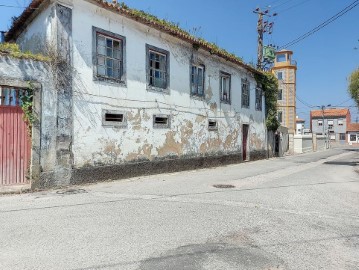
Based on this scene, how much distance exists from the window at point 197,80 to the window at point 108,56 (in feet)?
15.0

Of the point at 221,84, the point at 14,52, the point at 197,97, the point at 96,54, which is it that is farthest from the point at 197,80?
the point at 14,52

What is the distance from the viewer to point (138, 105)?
39.5 feet

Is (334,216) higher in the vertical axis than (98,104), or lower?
lower

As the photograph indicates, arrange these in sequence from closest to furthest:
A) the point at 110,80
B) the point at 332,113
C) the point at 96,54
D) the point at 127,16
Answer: the point at 96,54 < the point at 110,80 < the point at 127,16 < the point at 332,113

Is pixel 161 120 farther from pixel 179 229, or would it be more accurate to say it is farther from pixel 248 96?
pixel 248 96

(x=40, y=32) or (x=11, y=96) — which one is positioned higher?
(x=40, y=32)

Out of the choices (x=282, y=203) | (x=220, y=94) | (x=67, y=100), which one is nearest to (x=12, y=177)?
(x=67, y=100)

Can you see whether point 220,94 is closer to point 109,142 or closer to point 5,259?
point 109,142

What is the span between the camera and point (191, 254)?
13.4ft

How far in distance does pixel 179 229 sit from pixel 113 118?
6.77m

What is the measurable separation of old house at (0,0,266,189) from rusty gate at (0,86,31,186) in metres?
0.44

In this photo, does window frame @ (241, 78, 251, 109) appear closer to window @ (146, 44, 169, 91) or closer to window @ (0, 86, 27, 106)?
window @ (146, 44, 169, 91)

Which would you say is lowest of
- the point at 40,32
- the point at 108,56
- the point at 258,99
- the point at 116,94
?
the point at 116,94

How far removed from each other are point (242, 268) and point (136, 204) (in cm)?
381
